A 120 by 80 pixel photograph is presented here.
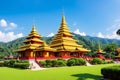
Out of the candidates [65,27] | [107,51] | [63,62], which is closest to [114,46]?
[107,51]

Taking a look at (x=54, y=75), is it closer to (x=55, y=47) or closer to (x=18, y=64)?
(x=18, y=64)

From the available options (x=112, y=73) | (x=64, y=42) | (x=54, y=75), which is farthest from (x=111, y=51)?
(x=112, y=73)

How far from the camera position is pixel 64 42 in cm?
5100

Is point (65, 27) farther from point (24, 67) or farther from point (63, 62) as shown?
point (24, 67)

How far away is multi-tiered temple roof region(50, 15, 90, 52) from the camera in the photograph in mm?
49575

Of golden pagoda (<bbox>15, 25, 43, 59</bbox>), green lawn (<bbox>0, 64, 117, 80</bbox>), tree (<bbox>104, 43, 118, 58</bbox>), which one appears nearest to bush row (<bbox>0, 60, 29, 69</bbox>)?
golden pagoda (<bbox>15, 25, 43, 59</bbox>)

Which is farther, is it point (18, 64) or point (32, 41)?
point (32, 41)

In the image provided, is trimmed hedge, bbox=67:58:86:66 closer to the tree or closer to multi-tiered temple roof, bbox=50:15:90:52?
multi-tiered temple roof, bbox=50:15:90:52

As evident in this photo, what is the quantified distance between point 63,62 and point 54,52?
38.7ft

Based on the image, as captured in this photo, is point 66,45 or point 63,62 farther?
point 66,45

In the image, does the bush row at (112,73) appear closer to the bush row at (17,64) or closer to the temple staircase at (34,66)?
the temple staircase at (34,66)

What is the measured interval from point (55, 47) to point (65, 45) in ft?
9.02

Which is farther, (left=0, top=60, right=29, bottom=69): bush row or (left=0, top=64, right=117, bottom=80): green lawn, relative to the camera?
(left=0, top=60, right=29, bottom=69): bush row

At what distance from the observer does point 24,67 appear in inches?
1299
